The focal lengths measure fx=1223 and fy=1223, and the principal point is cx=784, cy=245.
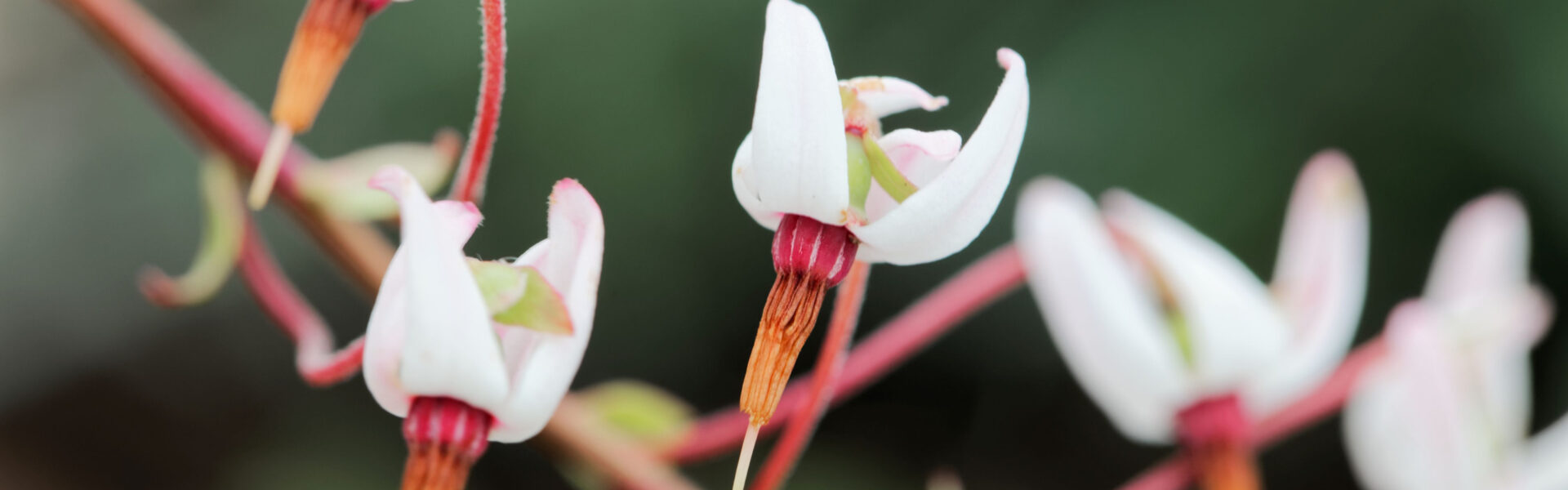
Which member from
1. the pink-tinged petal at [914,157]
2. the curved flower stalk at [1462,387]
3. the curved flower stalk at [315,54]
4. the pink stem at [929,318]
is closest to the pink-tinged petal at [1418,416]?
the curved flower stalk at [1462,387]

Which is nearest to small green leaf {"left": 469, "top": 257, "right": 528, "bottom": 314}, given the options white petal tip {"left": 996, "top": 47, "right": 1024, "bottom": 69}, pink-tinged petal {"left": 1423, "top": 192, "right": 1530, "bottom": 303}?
white petal tip {"left": 996, "top": 47, "right": 1024, "bottom": 69}

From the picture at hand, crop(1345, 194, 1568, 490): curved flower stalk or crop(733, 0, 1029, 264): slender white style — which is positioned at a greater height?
crop(733, 0, 1029, 264): slender white style

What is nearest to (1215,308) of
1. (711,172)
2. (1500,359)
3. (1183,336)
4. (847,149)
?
(1183,336)

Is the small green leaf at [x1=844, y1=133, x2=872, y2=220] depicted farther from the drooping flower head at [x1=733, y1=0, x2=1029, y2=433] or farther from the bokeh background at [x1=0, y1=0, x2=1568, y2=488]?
the bokeh background at [x1=0, y1=0, x2=1568, y2=488]

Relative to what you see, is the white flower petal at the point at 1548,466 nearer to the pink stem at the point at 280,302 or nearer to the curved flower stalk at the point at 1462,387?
the curved flower stalk at the point at 1462,387

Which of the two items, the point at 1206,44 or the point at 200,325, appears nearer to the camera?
the point at 1206,44

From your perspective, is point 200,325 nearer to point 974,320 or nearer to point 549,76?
point 549,76

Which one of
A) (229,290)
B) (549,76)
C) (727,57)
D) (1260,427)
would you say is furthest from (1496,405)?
(229,290)
